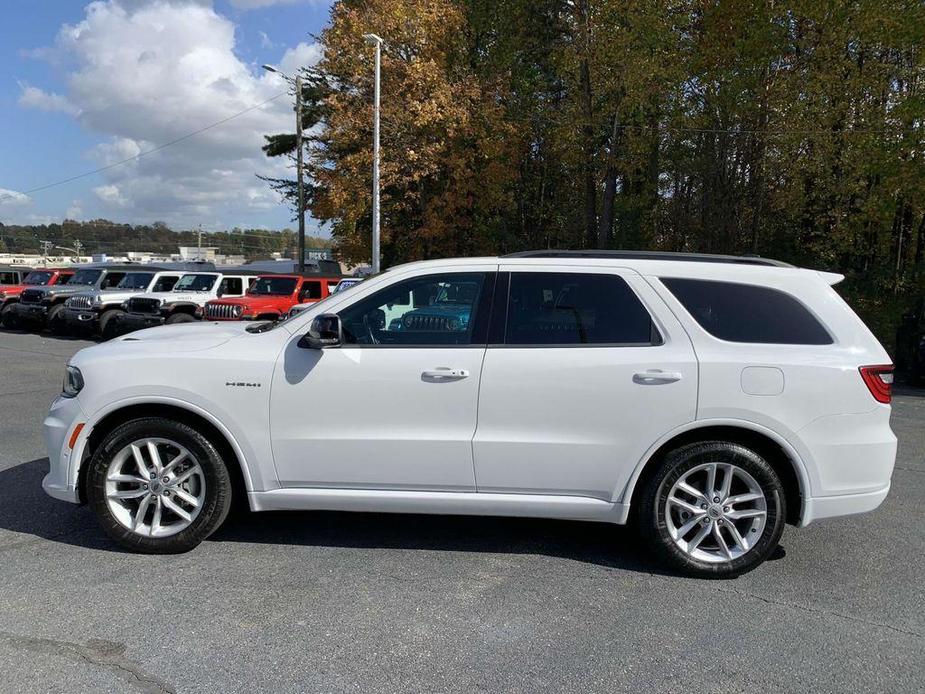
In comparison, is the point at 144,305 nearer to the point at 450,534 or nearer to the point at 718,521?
the point at 450,534

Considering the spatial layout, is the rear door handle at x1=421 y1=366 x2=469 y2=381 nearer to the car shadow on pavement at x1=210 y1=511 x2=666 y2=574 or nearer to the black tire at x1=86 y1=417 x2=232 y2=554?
the car shadow on pavement at x1=210 y1=511 x2=666 y2=574

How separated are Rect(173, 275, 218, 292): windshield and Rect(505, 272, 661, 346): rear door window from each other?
1513 cm

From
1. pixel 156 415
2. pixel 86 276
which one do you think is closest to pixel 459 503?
pixel 156 415

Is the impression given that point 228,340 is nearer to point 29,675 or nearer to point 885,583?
point 29,675

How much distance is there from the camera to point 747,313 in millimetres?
3957

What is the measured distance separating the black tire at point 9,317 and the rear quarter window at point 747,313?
21.1m

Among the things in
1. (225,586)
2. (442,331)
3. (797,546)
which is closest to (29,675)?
(225,586)

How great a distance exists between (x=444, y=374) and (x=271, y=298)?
12391 millimetres

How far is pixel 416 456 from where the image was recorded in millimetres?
3908

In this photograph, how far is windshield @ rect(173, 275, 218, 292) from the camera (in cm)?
1758

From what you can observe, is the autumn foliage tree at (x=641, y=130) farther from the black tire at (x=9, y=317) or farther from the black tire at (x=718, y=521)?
the black tire at (x=718, y=521)

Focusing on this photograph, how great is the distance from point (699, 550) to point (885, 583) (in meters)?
1.03

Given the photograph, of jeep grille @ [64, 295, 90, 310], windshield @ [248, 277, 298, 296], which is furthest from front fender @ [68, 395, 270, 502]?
jeep grille @ [64, 295, 90, 310]

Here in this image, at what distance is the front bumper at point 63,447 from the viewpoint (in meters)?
4.04
